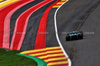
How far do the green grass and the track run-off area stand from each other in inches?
38.4

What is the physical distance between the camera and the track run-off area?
1872 cm

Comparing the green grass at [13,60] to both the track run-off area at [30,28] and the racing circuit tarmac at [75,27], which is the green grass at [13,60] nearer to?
the track run-off area at [30,28]

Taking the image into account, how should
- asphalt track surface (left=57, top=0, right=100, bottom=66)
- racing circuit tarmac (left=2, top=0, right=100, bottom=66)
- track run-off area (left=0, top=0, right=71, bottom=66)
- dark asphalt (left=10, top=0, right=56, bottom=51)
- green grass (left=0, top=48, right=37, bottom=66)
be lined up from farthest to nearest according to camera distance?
dark asphalt (left=10, top=0, right=56, bottom=51) → track run-off area (left=0, top=0, right=71, bottom=66) → racing circuit tarmac (left=2, top=0, right=100, bottom=66) → green grass (left=0, top=48, right=37, bottom=66) → asphalt track surface (left=57, top=0, right=100, bottom=66)

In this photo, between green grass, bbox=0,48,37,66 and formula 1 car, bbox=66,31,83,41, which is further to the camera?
formula 1 car, bbox=66,31,83,41

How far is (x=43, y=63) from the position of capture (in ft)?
54.5

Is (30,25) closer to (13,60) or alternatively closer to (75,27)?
(75,27)

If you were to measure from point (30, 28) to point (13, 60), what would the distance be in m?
8.51

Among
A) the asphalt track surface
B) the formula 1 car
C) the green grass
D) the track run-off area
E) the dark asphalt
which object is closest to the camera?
the asphalt track surface

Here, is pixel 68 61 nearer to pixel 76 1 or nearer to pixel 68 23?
pixel 68 23

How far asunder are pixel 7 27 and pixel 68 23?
27.5 feet

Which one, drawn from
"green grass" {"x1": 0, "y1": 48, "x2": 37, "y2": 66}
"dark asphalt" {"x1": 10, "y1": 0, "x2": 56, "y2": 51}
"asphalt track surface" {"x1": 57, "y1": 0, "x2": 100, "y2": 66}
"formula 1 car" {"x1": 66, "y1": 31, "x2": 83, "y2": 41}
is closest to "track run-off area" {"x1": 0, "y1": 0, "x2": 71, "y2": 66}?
"dark asphalt" {"x1": 10, "y1": 0, "x2": 56, "y2": 51}

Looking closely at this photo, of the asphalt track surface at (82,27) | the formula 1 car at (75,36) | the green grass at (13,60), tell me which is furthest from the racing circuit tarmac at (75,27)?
the green grass at (13,60)

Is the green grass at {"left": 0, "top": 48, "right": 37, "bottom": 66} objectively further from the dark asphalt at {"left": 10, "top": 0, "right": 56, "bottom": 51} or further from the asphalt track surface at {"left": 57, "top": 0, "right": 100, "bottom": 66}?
the asphalt track surface at {"left": 57, "top": 0, "right": 100, "bottom": 66}

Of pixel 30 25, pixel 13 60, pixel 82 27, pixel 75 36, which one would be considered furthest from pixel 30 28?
pixel 13 60
